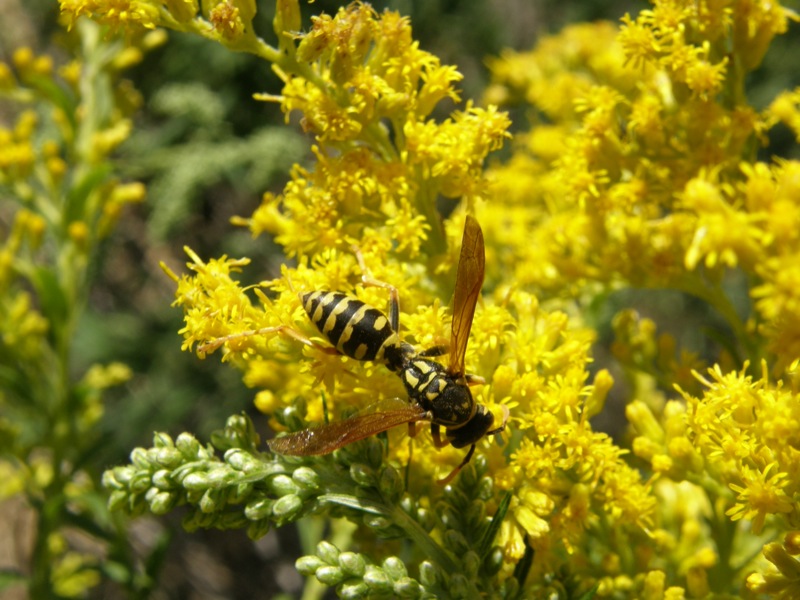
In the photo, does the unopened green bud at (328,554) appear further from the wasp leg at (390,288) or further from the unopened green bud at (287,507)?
the wasp leg at (390,288)

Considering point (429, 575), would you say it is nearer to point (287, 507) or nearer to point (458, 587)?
point (458, 587)

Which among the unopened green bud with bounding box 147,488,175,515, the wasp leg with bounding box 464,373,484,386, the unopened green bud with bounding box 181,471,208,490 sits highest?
the unopened green bud with bounding box 181,471,208,490

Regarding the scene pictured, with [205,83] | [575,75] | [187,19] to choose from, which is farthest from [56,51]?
[187,19]

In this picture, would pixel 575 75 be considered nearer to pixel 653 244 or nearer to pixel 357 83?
pixel 653 244

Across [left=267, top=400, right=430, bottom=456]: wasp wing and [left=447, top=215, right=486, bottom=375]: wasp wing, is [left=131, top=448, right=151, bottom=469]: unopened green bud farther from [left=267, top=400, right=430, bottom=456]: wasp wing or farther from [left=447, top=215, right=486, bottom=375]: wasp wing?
[left=447, top=215, right=486, bottom=375]: wasp wing

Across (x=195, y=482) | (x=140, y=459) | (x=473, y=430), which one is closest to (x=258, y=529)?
(x=195, y=482)

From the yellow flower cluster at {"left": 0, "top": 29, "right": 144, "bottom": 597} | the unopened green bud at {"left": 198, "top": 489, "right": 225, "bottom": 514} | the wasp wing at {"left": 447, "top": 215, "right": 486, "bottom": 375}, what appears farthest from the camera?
the yellow flower cluster at {"left": 0, "top": 29, "right": 144, "bottom": 597}

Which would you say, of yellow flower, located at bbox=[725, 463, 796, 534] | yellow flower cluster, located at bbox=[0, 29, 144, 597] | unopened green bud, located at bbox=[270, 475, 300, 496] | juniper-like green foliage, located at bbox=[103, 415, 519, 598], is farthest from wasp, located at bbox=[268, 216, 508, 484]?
yellow flower cluster, located at bbox=[0, 29, 144, 597]
